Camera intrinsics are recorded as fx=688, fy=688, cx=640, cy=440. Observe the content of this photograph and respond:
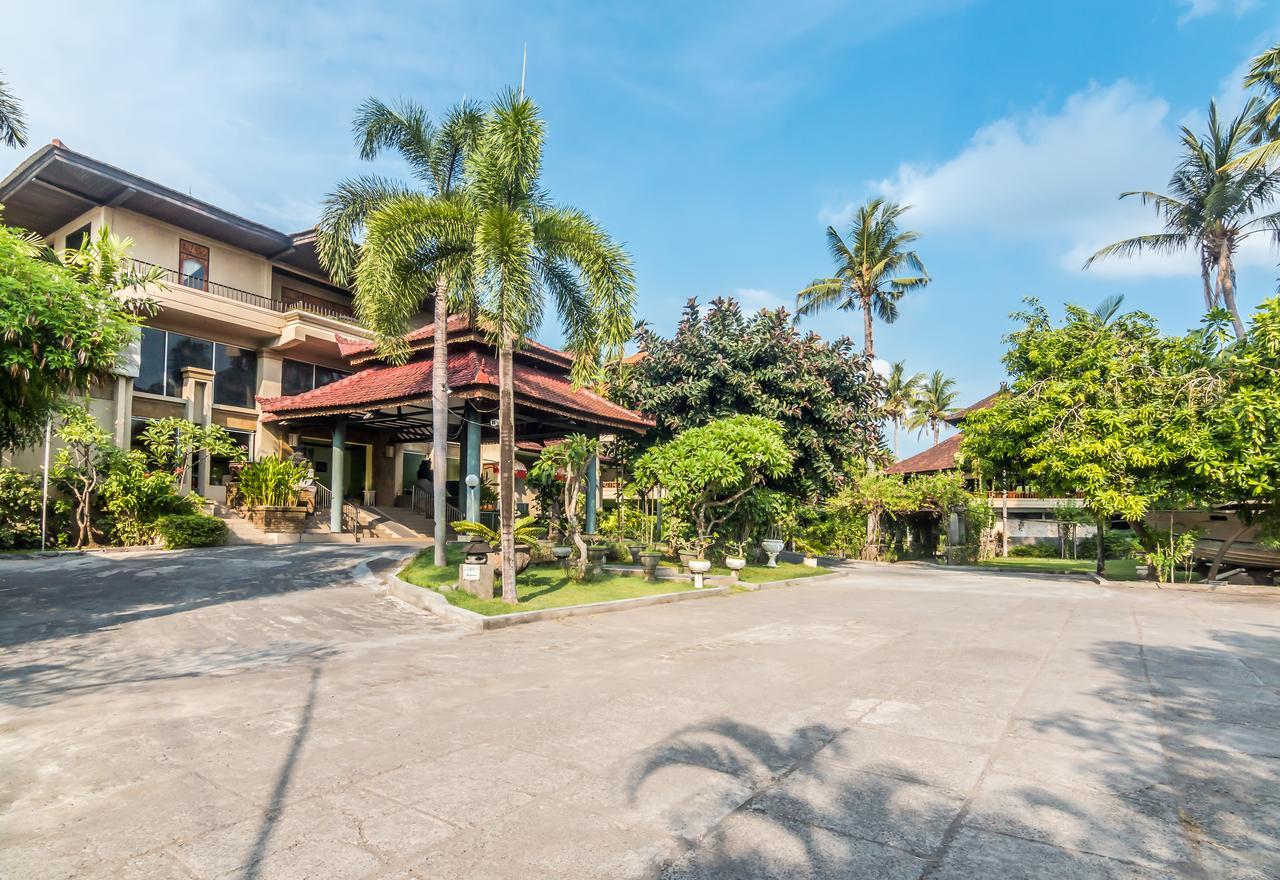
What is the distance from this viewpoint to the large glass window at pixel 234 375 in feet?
79.8

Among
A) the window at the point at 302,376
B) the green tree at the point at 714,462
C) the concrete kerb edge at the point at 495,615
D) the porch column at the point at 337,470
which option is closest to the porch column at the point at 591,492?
the green tree at the point at 714,462

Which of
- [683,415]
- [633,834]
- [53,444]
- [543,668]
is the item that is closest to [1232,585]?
[683,415]

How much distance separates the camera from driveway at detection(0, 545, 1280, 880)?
3.30m

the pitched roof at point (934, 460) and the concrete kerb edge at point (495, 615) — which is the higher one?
the pitched roof at point (934, 460)

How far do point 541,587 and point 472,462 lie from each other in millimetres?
4859

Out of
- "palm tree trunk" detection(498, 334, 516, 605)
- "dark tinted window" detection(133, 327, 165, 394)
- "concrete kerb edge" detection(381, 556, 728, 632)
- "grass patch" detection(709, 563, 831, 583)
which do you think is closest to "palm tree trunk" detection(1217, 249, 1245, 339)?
"grass patch" detection(709, 563, 831, 583)

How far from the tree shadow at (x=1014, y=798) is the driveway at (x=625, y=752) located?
0.8 inches

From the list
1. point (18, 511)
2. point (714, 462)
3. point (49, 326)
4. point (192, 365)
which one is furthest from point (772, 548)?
point (192, 365)

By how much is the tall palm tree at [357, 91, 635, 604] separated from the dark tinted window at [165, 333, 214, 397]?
1497 cm

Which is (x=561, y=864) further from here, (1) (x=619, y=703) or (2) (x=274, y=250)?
(2) (x=274, y=250)

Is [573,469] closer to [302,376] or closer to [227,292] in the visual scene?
[302,376]

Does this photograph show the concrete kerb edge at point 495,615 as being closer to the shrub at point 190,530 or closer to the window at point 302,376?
the shrub at point 190,530

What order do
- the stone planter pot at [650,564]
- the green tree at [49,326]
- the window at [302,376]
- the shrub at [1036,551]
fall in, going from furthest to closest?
the shrub at [1036,551], the window at [302,376], the stone planter pot at [650,564], the green tree at [49,326]

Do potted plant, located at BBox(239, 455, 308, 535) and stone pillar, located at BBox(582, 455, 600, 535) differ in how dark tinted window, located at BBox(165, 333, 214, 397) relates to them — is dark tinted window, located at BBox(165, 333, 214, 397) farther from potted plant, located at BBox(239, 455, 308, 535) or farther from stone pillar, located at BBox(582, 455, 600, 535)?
stone pillar, located at BBox(582, 455, 600, 535)
